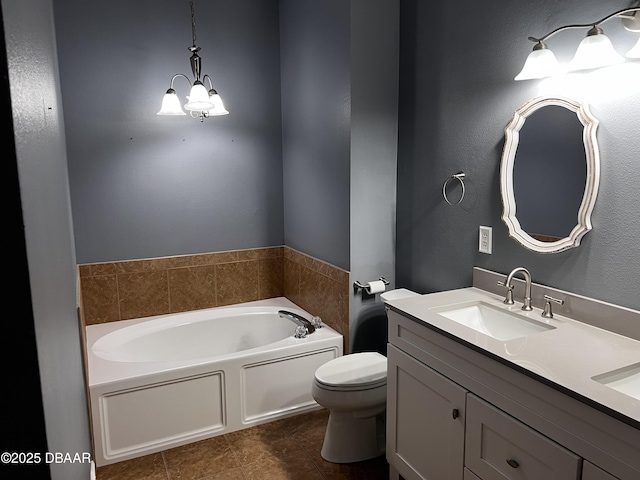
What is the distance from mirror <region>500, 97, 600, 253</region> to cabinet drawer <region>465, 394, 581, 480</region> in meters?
0.73

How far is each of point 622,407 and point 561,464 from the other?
11.0 inches

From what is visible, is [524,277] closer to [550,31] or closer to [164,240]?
[550,31]

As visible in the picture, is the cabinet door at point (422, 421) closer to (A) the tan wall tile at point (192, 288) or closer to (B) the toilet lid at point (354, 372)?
(B) the toilet lid at point (354, 372)

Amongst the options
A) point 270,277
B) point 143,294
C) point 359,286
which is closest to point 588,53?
point 359,286

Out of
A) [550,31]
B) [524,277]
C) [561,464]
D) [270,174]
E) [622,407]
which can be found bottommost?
[561,464]

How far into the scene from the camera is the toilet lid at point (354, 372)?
2.28m

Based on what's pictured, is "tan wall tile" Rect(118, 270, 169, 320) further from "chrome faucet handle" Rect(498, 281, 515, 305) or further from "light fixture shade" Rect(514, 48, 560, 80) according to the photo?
"light fixture shade" Rect(514, 48, 560, 80)

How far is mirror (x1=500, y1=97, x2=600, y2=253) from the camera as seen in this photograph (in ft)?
5.62

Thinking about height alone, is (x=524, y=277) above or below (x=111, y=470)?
above

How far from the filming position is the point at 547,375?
4.34ft

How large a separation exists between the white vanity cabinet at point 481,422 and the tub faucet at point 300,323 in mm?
906

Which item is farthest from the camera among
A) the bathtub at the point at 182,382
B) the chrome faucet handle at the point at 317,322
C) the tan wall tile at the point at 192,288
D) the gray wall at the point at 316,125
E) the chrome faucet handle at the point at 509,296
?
the tan wall tile at the point at 192,288

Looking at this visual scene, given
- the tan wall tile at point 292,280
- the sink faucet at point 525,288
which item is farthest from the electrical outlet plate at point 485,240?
the tan wall tile at point 292,280

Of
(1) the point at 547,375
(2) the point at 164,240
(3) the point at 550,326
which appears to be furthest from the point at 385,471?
(2) the point at 164,240
